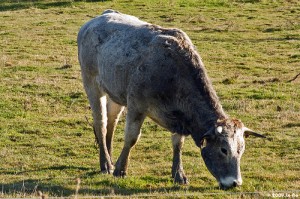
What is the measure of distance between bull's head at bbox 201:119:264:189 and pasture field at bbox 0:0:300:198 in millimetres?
264

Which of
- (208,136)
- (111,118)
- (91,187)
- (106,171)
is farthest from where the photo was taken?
(111,118)

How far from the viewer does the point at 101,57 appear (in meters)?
14.2

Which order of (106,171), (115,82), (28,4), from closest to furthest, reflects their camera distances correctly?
(115,82), (106,171), (28,4)

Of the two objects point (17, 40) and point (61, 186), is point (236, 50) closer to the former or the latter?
point (17, 40)

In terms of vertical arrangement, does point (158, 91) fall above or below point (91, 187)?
above

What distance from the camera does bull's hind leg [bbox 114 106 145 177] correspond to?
12719 millimetres

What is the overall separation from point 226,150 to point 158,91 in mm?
1852

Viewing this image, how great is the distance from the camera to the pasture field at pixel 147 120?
1248cm

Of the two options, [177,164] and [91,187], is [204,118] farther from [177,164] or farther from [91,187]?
[91,187]

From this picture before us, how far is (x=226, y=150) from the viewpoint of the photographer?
1087 centimetres

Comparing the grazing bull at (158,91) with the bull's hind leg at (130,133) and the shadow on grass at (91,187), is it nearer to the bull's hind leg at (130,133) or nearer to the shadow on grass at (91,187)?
the bull's hind leg at (130,133)

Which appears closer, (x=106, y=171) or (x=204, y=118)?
(x=204, y=118)

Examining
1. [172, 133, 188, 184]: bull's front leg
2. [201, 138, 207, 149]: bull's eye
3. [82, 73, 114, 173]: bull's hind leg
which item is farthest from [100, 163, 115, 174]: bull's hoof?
[201, 138, 207, 149]: bull's eye

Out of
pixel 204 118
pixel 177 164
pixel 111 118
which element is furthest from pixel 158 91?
pixel 111 118
